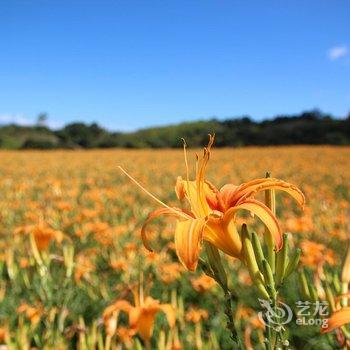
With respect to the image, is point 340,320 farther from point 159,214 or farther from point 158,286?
point 158,286

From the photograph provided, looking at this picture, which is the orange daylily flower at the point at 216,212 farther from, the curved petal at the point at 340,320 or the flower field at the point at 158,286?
the curved petal at the point at 340,320

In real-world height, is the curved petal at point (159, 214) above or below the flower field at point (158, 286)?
above

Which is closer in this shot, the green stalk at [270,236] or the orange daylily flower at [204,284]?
the green stalk at [270,236]

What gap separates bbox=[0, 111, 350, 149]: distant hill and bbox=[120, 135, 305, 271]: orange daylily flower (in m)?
27.0

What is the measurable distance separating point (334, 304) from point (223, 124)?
3401 centimetres

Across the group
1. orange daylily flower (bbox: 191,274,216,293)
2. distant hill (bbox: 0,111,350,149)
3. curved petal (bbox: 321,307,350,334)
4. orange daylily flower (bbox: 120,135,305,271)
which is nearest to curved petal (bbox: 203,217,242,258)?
orange daylily flower (bbox: 120,135,305,271)

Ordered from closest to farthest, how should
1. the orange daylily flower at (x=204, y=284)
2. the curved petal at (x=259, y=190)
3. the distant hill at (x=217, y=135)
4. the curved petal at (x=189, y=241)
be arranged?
the curved petal at (x=189, y=241) → the curved petal at (x=259, y=190) → the orange daylily flower at (x=204, y=284) → the distant hill at (x=217, y=135)

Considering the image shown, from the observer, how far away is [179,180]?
2.58 ft

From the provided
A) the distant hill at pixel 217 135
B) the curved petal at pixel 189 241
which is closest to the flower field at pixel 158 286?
the curved petal at pixel 189 241

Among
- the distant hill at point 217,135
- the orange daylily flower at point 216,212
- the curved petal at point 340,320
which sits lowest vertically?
the curved petal at point 340,320

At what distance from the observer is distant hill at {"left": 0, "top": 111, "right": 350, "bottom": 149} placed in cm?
2883

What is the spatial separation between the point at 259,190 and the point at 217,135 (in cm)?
3125

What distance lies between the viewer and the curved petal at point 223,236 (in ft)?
2.30

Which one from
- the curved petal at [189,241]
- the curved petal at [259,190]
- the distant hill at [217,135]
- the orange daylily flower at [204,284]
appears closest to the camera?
the curved petal at [189,241]
